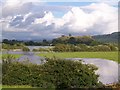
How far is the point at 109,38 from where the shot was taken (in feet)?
30.6

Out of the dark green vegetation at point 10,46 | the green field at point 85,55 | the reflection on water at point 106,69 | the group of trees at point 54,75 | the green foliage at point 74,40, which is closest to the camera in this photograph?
the group of trees at point 54,75

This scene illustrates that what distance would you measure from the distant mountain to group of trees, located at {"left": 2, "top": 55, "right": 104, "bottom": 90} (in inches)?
45.2

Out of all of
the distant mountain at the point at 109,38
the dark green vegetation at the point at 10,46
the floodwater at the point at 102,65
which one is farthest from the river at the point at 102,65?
the distant mountain at the point at 109,38

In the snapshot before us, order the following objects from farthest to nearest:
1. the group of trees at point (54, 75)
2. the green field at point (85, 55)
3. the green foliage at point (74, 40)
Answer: the green foliage at point (74, 40) → the green field at point (85, 55) → the group of trees at point (54, 75)

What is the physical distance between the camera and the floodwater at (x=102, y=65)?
351 inches

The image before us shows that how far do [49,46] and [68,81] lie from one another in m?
1.55

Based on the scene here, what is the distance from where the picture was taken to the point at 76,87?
8.35m

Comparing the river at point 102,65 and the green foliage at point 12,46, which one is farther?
the green foliage at point 12,46

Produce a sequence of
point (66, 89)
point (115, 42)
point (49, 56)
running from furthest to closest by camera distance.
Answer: point (115, 42), point (49, 56), point (66, 89)

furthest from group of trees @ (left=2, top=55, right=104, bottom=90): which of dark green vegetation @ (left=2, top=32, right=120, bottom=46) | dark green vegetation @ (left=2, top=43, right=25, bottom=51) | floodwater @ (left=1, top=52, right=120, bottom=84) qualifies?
dark green vegetation @ (left=2, top=32, right=120, bottom=46)

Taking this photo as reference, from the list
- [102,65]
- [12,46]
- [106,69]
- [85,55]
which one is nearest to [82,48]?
[85,55]

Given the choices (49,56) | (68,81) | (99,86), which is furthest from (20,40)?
(99,86)

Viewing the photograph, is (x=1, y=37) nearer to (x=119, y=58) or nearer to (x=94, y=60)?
(x=94, y=60)

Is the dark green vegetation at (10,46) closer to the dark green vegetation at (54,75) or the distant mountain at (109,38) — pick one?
the dark green vegetation at (54,75)
